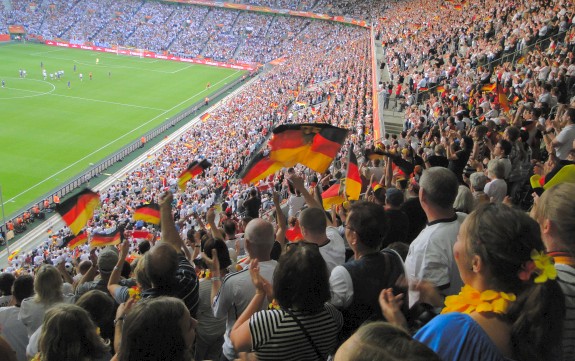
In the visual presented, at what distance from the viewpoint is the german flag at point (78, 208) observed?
9.98 m

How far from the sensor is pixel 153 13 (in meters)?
71.3

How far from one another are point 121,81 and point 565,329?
170 ft

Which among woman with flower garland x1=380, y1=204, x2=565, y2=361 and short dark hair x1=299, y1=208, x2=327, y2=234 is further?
short dark hair x1=299, y1=208, x2=327, y2=234

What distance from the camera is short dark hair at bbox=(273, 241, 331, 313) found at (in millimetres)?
3170

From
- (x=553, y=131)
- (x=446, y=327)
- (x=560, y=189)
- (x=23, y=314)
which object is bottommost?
(x=23, y=314)

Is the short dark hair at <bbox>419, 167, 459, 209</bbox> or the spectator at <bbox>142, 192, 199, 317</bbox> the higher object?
the short dark hair at <bbox>419, 167, 459, 209</bbox>

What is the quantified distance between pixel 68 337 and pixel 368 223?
1.97m

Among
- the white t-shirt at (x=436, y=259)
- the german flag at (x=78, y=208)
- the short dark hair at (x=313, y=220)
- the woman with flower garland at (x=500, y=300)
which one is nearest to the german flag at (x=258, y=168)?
the german flag at (x=78, y=208)

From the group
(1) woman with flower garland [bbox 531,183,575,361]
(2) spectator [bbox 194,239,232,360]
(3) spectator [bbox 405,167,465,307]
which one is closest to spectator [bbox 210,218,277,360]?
(2) spectator [bbox 194,239,232,360]

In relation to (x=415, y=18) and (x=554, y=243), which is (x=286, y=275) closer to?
(x=554, y=243)

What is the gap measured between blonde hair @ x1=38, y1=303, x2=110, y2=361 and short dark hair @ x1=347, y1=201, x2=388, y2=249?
177 centimetres

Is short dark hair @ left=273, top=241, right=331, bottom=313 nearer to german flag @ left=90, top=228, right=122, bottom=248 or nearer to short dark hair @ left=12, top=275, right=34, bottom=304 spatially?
short dark hair @ left=12, top=275, right=34, bottom=304

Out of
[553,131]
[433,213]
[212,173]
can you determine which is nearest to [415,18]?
[212,173]

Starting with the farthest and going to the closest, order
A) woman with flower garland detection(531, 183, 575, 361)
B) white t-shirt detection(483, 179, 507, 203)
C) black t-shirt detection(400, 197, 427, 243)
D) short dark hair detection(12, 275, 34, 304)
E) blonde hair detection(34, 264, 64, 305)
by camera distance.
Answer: white t-shirt detection(483, 179, 507, 203)
black t-shirt detection(400, 197, 427, 243)
short dark hair detection(12, 275, 34, 304)
blonde hair detection(34, 264, 64, 305)
woman with flower garland detection(531, 183, 575, 361)
